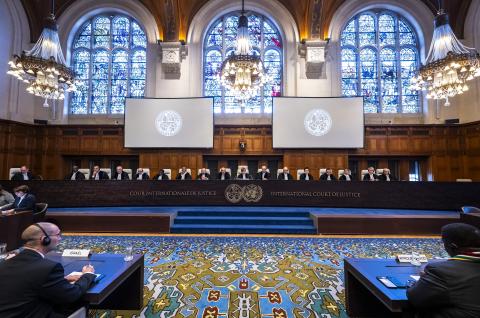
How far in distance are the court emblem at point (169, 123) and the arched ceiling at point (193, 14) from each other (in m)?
3.06

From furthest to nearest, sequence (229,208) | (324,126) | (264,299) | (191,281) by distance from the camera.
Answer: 1. (324,126)
2. (229,208)
3. (191,281)
4. (264,299)

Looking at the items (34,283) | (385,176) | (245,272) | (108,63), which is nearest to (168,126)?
(108,63)

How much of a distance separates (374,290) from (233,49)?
34.3 feet

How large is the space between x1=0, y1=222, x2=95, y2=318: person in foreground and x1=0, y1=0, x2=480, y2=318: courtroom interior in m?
3.64

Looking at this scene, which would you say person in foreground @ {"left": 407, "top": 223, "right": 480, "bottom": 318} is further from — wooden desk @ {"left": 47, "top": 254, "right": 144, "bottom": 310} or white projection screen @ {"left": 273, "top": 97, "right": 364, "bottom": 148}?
white projection screen @ {"left": 273, "top": 97, "right": 364, "bottom": 148}

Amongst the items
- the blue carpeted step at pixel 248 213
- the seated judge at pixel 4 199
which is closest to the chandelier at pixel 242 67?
the blue carpeted step at pixel 248 213

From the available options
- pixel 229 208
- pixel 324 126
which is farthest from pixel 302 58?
pixel 229 208

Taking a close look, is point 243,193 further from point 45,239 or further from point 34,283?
point 34,283

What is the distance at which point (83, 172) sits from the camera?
348 inches

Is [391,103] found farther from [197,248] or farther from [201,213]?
[197,248]

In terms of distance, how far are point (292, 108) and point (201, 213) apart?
227 inches

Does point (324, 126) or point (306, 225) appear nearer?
point (306, 225)

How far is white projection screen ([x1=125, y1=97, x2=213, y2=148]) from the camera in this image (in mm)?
9945

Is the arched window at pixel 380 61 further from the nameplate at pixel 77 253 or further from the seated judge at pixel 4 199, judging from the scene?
the seated judge at pixel 4 199
